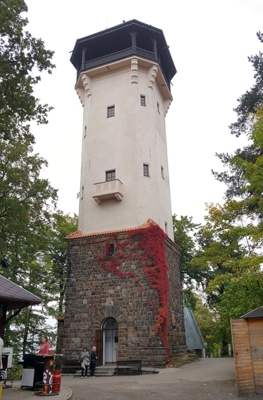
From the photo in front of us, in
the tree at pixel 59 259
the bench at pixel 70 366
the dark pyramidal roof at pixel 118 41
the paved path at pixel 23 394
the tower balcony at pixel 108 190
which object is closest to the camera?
the paved path at pixel 23 394

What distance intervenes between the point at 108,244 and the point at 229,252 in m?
6.19

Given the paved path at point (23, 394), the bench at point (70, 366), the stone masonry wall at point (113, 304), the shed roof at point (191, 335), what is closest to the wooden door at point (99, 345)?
the stone masonry wall at point (113, 304)

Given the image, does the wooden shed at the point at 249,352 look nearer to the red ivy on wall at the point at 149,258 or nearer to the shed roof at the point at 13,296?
the shed roof at the point at 13,296

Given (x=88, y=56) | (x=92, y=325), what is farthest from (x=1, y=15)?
(x=88, y=56)

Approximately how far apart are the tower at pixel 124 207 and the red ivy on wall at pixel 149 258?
0.15 ft

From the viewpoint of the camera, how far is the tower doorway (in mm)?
16312

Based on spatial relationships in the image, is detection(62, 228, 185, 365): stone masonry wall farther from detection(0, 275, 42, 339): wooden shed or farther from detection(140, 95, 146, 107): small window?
detection(140, 95, 146, 107): small window

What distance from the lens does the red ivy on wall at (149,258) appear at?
1576 cm

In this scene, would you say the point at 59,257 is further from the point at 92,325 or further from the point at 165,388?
the point at 165,388

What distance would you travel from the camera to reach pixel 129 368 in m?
13.5

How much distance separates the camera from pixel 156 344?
49.0 ft

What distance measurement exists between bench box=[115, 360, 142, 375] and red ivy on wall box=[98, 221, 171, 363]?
2.08 meters

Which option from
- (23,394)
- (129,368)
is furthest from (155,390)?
(129,368)

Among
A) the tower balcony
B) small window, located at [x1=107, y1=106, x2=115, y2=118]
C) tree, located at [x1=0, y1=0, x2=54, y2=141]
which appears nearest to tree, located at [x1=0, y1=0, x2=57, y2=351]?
tree, located at [x1=0, y1=0, x2=54, y2=141]
